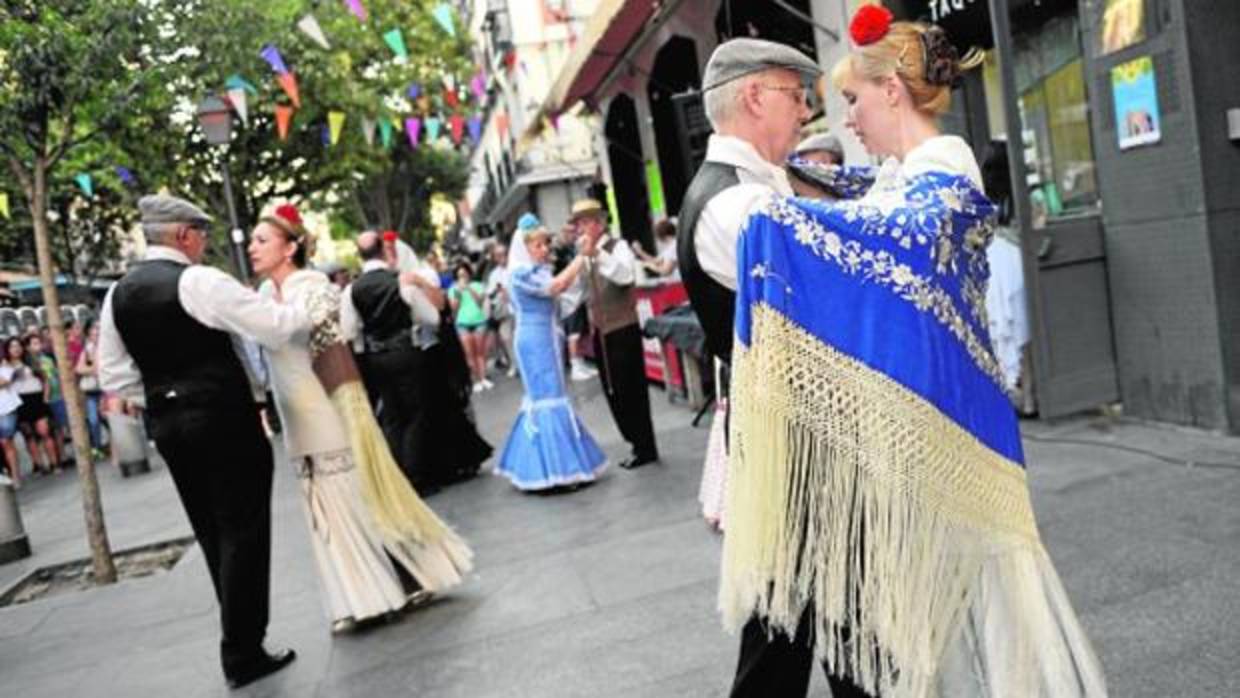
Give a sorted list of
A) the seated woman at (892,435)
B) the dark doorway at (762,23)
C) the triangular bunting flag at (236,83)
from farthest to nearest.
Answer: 1. the triangular bunting flag at (236,83)
2. the dark doorway at (762,23)
3. the seated woman at (892,435)

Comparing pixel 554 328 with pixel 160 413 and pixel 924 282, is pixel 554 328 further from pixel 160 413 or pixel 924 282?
pixel 924 282

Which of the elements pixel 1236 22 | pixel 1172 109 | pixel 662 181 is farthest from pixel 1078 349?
pixel 662 181

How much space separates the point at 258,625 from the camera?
4.18m

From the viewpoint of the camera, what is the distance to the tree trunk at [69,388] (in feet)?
20.0

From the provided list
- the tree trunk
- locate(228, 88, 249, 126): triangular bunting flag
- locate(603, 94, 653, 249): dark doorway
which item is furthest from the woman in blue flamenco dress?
locate(603, 94, 653, 249): dark doorway

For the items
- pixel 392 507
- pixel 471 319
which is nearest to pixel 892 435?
pixel 392 507

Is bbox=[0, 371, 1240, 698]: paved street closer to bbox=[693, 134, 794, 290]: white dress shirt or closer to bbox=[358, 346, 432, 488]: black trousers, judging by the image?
bbox=[358, 346, 432, 488]: black trousers

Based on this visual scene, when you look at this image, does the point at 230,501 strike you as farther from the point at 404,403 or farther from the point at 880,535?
the point at 404,403

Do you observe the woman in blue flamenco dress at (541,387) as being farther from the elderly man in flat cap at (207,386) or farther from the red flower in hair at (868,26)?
the red flower in hair at (868,26)

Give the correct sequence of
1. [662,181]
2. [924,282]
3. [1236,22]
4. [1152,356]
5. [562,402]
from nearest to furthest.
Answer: [924,282]
[1236,22]
[1152,356]
[562,402]
[662,181]

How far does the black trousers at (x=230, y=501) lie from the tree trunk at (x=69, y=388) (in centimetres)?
240

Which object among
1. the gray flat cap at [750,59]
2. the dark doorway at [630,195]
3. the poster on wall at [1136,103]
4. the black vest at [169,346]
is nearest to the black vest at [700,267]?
the gray flat cap at [750,59]

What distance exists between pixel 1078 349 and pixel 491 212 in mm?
36592

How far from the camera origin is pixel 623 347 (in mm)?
7215
